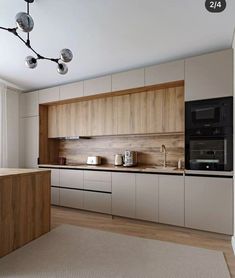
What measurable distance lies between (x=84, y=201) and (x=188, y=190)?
Result: 188 cm

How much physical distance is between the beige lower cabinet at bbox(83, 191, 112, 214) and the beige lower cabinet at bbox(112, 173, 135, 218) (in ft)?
0.39

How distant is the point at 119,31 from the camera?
2.68 m

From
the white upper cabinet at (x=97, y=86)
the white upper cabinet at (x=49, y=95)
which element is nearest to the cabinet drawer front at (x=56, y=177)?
the white upper cabinet at (x=49, y=95)

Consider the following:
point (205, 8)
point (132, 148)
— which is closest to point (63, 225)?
point (132, 148)

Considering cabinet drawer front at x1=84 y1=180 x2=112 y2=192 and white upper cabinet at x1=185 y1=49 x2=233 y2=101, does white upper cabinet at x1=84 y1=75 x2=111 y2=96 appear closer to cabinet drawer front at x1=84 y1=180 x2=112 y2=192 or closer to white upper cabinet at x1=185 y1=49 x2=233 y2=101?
A: white upper cabinet at x1=185 y1=49 x2=233 y2=101

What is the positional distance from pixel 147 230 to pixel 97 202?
1037 mm

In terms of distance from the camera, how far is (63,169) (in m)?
4.10

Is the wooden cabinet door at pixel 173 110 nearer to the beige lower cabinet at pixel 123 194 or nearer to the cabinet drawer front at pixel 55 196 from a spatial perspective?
the beige lower cabinet at pixel 123 194

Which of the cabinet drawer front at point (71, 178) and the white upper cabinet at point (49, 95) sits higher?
the white upper cabinet at point (49, 95)

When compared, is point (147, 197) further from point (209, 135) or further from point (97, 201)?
point (209, 135)

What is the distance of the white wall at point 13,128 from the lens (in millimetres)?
4574

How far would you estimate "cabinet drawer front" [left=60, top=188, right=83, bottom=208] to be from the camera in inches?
151

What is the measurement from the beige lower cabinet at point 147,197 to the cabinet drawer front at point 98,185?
55 cm

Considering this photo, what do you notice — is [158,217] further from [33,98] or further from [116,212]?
[33,98]
